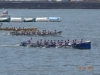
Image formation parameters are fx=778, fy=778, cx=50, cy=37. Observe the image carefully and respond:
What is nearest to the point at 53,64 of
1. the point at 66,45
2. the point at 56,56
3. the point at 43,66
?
the point at 43,66

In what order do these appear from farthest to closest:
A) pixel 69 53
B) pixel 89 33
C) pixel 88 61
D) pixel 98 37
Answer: pixel 89 33 < pixel 98 37 < pixel 69 53 < pixel 88 61

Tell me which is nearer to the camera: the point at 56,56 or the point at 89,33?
the point at 56,56

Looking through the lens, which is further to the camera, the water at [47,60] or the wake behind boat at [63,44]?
the wake behind boat at [63,44]

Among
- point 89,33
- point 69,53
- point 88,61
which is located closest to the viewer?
point 88,61

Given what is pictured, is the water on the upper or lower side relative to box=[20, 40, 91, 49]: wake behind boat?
lower

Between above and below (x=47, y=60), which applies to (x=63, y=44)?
above

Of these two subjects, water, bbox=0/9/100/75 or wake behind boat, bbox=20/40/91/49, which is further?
wake behind boat, bbox=20/40/91/49

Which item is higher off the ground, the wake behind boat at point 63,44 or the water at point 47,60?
the wake behind boat at point 63,44

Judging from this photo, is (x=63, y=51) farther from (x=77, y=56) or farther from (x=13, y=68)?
(x=13, y=68)

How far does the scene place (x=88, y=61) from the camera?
3413 inches

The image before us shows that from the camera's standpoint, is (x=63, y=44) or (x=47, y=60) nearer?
(x=47, y=60)

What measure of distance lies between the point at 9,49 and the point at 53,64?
56.9 ft

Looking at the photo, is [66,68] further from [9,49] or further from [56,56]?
[9,49]

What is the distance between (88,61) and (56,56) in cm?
598
